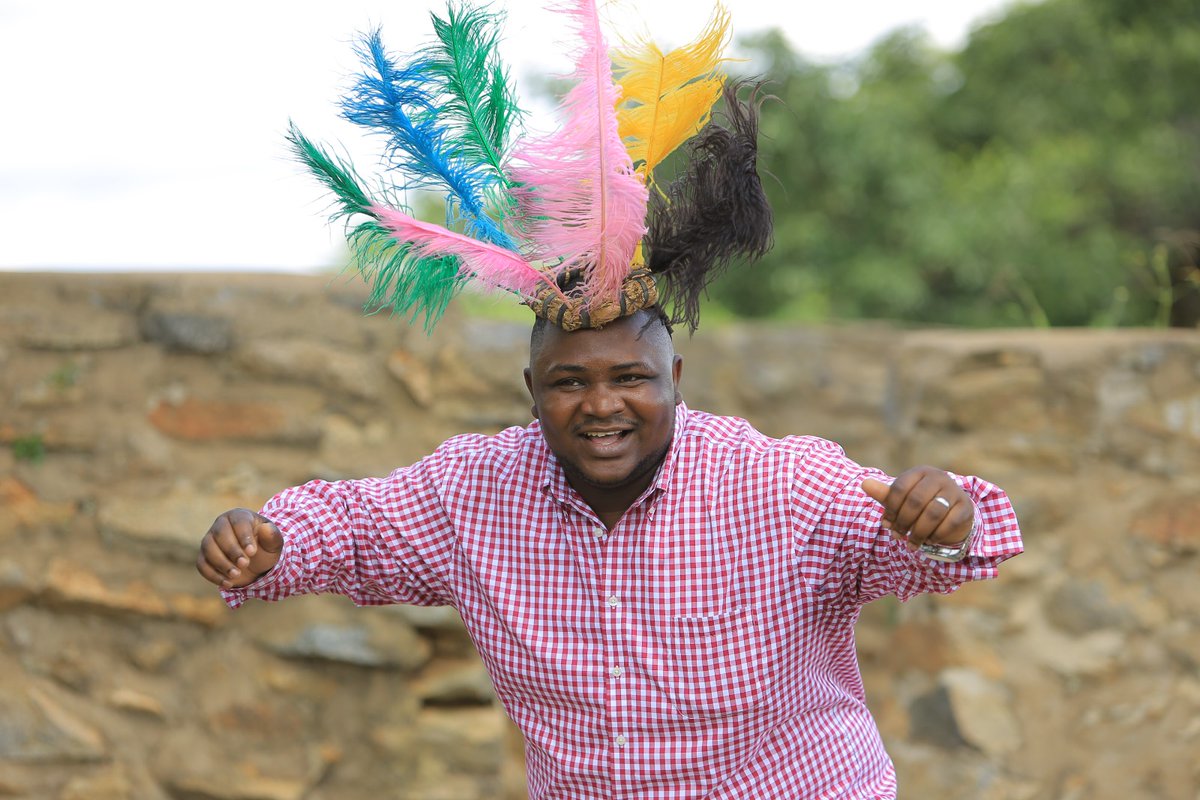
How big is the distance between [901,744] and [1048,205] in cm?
884

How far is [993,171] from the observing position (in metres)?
11.3

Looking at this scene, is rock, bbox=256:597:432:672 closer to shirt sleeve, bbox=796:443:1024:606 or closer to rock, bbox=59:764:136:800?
rock, bbox=59:764:136:800

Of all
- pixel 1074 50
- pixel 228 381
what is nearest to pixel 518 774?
pixel 228 381

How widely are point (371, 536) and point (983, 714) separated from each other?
201 cm

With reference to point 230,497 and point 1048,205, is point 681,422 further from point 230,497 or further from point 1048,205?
point 1048,205

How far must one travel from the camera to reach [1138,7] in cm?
1034

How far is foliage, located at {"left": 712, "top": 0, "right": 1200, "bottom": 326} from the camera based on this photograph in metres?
9.91

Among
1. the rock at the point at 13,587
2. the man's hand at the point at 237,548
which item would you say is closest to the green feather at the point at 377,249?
the man's hand at the point at 237,548

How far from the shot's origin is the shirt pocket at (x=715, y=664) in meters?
1.99

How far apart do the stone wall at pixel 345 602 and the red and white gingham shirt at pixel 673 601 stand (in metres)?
1.00

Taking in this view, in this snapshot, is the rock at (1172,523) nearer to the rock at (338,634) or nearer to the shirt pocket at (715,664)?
the shirt pocket at (715,664)

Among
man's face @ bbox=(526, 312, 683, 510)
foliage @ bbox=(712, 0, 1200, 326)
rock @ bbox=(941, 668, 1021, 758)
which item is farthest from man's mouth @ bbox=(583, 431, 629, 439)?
foliage @ bbox=(712, 0, 1200, 326)

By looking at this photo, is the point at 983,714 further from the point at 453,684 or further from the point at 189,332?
the point at 189,332

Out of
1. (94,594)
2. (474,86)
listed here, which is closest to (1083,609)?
(474,86)
